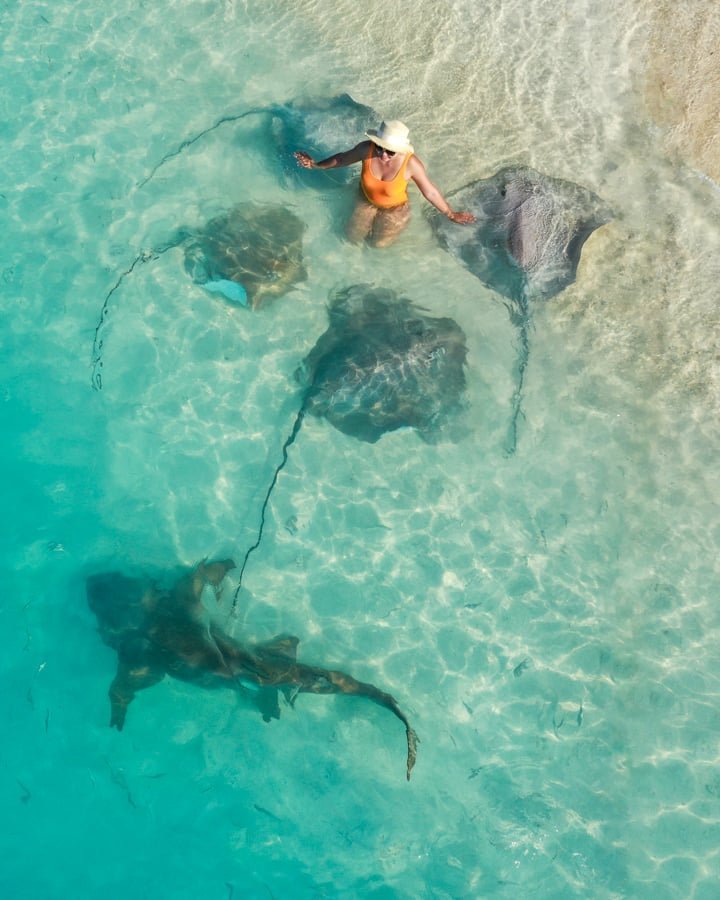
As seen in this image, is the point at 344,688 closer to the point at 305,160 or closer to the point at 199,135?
the point at 305,160

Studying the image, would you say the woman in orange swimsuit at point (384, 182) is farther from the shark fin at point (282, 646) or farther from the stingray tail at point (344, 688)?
the stingray tail at point (344, 688)

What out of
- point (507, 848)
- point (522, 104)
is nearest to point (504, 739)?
point (507, 848)

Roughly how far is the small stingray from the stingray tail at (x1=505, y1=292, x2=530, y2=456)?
234cm

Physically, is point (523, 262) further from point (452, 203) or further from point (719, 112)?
point (719, 112)

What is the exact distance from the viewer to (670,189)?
30.1 feet

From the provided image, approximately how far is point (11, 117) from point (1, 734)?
23.6 feet

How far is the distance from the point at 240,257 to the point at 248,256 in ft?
0.28

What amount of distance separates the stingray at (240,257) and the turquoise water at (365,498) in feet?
0.39

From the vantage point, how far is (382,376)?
761 centimetres

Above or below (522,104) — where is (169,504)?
below

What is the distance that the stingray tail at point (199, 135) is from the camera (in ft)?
30.4

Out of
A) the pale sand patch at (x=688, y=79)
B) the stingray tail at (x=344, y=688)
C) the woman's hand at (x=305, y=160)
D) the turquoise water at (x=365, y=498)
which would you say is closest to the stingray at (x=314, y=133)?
the turquoise water at (x=365, y=498)

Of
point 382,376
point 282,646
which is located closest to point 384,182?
point 382,376

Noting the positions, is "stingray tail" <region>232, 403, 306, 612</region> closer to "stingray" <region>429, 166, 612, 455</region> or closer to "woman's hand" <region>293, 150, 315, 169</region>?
"stingray" <region>429, 166, 612, 455</region>
